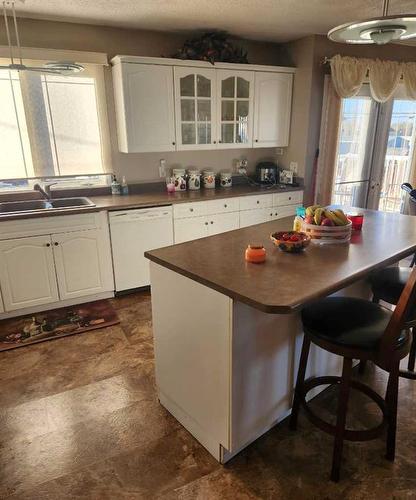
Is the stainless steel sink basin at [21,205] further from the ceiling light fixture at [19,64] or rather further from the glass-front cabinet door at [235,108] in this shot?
the glass-front cabinet door at [235,108]

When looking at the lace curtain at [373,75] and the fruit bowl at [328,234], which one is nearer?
the fruit bowl at [328,234]

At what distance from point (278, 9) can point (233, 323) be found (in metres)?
2.62

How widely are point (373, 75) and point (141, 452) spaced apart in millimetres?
4078

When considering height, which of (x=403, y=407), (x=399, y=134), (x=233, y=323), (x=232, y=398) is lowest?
(x=403, y=407)

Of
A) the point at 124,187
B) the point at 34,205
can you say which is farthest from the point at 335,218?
the point at 34,205

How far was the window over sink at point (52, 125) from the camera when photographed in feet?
10.2

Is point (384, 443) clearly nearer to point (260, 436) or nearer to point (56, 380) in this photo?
point (260, 436)

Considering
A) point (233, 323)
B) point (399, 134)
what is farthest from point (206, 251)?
point (399, 134)

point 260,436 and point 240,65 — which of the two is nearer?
point 260,436

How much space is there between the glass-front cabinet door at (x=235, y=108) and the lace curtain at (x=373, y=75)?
0.89m

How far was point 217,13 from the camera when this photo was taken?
9.56 feet

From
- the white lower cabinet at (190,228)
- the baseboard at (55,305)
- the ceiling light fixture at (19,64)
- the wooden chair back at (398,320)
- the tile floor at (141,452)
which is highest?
the ceiling light fixture at (19,64)

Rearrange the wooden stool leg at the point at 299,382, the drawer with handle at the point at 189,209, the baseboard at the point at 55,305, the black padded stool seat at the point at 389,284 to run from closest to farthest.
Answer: the wooden stool leg at the point at 299,382 < the black padded stool seat at the point at 389,284 < the baseboard at the point at 55,305 < the drawer with handle at the point at 189,209

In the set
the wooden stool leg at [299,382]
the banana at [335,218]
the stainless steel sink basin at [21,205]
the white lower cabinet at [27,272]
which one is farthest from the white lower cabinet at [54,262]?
the wooden stool leg at [299,382]
